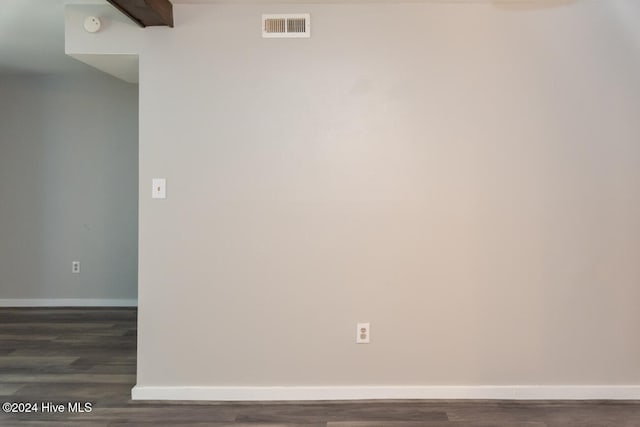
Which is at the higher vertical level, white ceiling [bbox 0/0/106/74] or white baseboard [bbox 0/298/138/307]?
white ceiling [bbox 0/0/106/74]

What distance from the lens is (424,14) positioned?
2.14 metres

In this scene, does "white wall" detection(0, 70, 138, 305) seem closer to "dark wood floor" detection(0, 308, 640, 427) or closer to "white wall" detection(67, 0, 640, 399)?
"dark wood floor" detection(0, 308, 640, 427)

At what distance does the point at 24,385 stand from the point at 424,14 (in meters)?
3.25

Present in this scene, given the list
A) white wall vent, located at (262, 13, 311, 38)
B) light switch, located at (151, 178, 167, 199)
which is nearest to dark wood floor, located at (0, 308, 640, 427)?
light switch, located at (151, 178, 167, 199)

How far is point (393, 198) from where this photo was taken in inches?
85.4

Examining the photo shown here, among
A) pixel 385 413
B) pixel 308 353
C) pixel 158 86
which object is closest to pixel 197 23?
pixel 158 86

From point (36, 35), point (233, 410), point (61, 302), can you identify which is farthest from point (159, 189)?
point (61, 302)

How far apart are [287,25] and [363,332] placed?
1793 mm

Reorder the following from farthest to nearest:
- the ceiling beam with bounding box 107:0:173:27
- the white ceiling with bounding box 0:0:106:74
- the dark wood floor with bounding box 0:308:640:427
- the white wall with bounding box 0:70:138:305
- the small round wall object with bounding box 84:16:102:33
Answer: the white wall with bounding box 0:70:138:305, the white ceiling with bounding box 0:0:106:74, the small round wall object with bounding box 84:16:102:33, the dark wood floor with bounding box 0:308:640:427, the ceiling beam with bounding box 107:0:173:27

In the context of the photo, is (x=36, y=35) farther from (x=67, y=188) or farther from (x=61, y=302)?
(x=61, y=302)

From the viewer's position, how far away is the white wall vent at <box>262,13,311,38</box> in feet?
7.00

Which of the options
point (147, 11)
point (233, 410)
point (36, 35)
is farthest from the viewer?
point (36, 35)

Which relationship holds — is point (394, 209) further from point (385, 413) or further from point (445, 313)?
point (385, 413)

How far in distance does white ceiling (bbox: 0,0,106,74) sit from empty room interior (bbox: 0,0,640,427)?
4.3 inches
